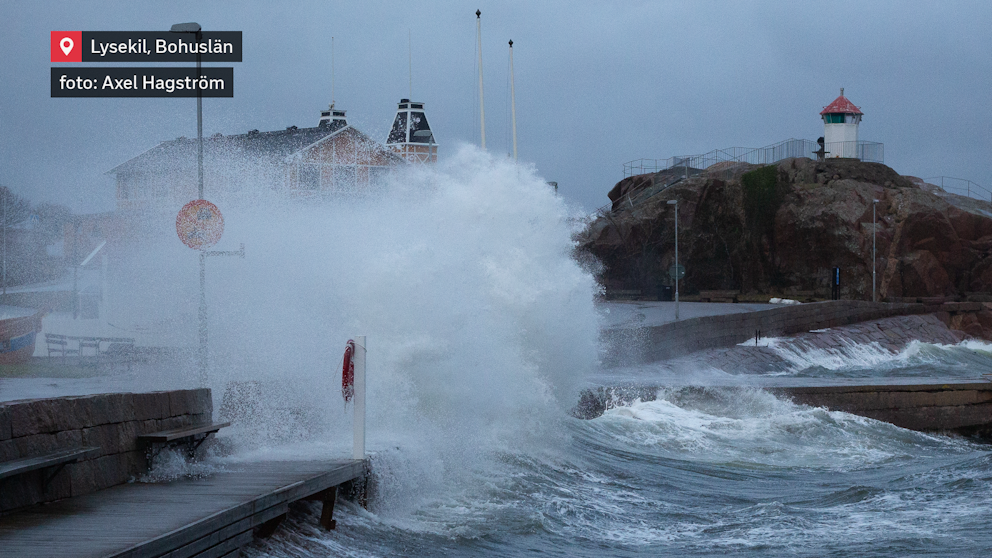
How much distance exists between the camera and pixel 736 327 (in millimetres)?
30969

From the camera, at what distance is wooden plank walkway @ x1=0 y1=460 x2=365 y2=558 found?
17.6 feet

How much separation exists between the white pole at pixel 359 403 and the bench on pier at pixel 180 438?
44.3 inches

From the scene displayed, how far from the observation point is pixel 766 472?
42.8 feet

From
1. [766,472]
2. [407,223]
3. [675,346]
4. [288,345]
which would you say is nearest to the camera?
[288,345]

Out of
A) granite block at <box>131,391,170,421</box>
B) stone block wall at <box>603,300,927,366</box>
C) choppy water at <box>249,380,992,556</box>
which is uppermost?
granite block at <box>131,391,170,421</box>

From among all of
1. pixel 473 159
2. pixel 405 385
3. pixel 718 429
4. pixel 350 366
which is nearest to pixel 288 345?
pixel 405 385

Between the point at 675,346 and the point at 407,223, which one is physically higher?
the point at 407,223

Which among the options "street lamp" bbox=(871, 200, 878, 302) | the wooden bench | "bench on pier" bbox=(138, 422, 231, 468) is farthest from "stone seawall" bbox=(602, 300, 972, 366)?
"bench on pier" bbox=(138, 422, 231, 468)

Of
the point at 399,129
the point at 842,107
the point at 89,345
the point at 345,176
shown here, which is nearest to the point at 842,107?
the point at 842,107

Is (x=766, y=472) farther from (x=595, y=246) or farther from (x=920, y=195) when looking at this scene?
(x=920, y=195)

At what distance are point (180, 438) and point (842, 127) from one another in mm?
52541

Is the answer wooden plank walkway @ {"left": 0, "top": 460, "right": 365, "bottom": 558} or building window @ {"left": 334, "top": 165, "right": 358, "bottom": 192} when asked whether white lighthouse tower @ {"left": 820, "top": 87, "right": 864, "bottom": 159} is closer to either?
building window @ {"left": 334, "top": 165, "right": 358, "bottom": 192}

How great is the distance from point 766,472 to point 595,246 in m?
36.9

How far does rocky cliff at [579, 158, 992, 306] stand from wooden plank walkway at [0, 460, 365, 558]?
4293 cm
